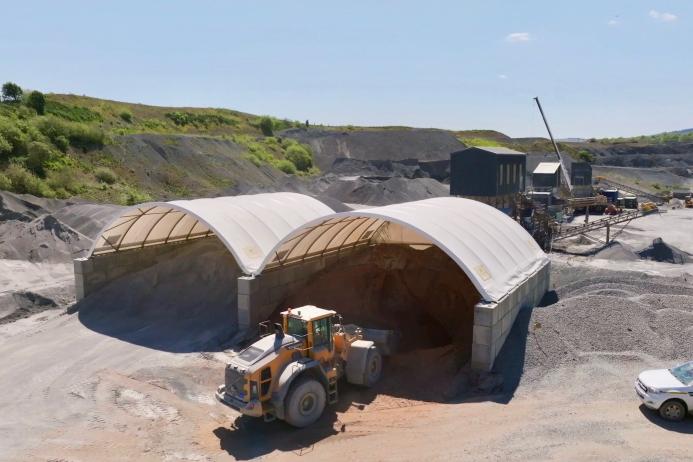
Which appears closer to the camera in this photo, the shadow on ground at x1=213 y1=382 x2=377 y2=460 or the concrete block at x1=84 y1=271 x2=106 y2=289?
the shadow on ground at x1=213 y1=382 x2=377 y2=460

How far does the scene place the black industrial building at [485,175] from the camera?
37000mm

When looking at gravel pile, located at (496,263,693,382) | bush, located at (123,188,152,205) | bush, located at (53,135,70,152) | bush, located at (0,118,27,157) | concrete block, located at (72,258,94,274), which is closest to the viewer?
gravel pile, located at (496,263,693,382)

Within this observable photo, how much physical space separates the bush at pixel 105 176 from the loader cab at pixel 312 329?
37.3 metres

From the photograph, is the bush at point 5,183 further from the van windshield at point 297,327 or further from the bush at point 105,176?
the van windshield at point 297,327

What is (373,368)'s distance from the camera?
14.4m

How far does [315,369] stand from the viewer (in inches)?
492

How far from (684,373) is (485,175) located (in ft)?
85.4

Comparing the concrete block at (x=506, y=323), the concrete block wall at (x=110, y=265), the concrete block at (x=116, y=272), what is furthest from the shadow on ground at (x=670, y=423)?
the concrete block at (x=116, y=272)

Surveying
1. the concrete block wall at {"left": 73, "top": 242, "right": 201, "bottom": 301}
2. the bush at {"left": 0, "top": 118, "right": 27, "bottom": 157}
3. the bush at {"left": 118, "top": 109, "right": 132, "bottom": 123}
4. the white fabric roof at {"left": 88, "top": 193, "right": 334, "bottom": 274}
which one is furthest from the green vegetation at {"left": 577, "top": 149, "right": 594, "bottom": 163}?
the concrete block wall at {"left": 73, "top": 242, "right": 201, "bottom": 301}

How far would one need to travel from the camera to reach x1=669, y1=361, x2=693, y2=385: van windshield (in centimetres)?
1183

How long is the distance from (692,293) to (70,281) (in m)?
25.2

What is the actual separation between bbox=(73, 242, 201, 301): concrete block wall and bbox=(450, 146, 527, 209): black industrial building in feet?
68.0

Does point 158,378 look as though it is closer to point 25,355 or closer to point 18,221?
point 25,355

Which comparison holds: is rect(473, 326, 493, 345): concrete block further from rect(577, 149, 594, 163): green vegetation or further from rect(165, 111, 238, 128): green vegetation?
rect(577, 149, 594, 163): green vegetation
